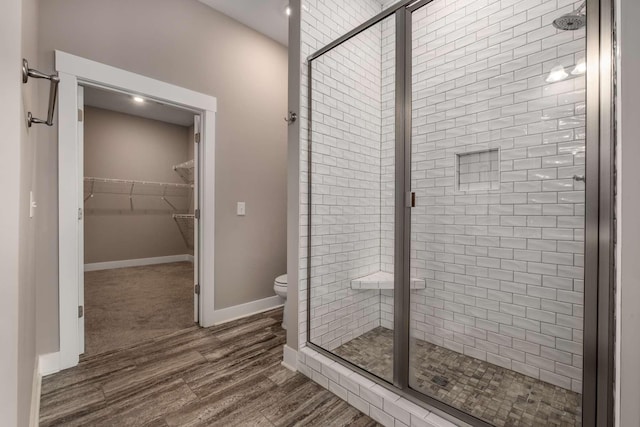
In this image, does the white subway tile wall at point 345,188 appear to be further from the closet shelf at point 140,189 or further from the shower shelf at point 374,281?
the closet shelf at point 140,189

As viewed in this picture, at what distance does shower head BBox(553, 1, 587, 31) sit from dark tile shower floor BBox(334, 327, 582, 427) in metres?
1.64

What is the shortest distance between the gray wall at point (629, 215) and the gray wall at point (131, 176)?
606 centimetres

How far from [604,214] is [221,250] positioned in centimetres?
265


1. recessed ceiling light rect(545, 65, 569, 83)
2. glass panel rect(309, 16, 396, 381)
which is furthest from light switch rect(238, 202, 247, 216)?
recessed ceiling light rect(545, 65, 569, 83)

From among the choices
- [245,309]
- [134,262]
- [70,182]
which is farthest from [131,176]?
[245,309]

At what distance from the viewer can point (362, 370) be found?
1735mm

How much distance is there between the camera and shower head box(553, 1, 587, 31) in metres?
1.29

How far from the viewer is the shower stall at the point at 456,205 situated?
158cm

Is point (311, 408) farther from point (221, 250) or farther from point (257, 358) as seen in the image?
point (221, 250)

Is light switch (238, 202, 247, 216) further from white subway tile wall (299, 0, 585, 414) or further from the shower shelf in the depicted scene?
the shower shelf

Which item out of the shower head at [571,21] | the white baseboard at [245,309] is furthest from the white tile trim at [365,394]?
the shower head at [571,21]

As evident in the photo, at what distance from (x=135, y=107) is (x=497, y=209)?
5345 millimetres

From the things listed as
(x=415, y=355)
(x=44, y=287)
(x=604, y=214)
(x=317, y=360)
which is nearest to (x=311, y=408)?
(x=317, y=360)

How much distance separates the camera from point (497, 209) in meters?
1.87
